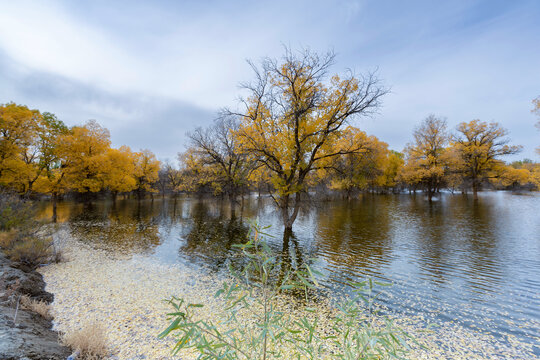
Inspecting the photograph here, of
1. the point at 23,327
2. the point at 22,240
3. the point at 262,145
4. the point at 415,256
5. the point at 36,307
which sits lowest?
the point at 415,256

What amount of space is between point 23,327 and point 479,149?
43877 mm

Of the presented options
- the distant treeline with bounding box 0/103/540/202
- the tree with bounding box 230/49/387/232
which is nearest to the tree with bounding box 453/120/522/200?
the distant treeline with bounding box 0/103/540/202

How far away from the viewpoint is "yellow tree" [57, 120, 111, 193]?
65.8ft

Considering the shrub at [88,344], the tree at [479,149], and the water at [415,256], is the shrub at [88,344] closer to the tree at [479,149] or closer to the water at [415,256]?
the water at [415,256]

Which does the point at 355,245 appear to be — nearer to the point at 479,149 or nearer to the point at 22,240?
the point at 22,240

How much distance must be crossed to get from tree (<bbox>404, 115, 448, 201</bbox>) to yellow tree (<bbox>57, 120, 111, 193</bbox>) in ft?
135

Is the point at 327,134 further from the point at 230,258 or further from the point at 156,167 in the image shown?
the point at 156,167

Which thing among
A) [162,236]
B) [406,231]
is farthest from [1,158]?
[406,231]

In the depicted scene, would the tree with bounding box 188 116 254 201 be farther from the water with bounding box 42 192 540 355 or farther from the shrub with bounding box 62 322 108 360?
the shrub with bounding box 62 322 108 360

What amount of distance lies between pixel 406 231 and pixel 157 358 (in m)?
14.8

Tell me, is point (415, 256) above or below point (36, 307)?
below

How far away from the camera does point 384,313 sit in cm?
554

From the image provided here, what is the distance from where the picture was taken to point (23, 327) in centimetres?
392

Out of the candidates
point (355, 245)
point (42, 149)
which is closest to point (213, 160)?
point (42, 149)
